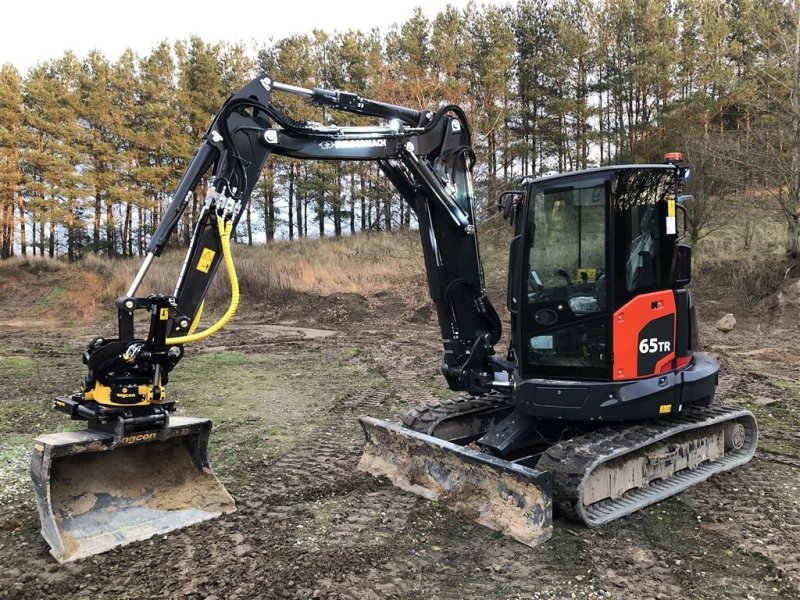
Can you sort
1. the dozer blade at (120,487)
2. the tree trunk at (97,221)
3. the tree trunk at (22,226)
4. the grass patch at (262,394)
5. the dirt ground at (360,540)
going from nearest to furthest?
the dirt ground at (360,540) < the dozer blade at (120,487) < the grass patch at (262,394) < the tree trunk at (22,226) < the tree trunk at (97,221)

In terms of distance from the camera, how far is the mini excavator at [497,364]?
11.9 ft

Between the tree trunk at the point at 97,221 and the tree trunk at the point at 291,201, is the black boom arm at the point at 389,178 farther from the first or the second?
the tree trunk at the point at 97,221

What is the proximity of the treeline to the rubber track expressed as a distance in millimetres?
10672

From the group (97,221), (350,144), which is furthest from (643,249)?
(97,221)

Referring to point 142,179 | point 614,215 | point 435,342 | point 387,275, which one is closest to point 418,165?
point 614,215

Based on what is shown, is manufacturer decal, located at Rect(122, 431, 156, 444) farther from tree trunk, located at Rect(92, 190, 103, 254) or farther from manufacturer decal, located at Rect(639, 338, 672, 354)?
tree trunk, located at Rect(92, 190, 103, 254)

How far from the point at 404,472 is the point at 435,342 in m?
7.77

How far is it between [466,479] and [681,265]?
210 centimetres

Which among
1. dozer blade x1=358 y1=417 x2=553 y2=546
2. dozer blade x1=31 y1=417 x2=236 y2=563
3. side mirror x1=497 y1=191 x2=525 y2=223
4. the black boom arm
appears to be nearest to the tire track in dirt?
dozer blade x1=358 y1=417 x2=553 y2=546

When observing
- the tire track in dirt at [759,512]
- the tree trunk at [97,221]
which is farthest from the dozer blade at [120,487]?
the tree trunk at [97,221]

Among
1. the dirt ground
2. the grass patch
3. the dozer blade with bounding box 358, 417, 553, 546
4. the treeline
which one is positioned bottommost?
the dirt ground

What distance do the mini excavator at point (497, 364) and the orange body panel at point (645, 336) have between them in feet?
0.04

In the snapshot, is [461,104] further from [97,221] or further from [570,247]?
[97,221]

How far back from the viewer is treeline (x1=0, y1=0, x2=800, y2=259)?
15.2 meters
